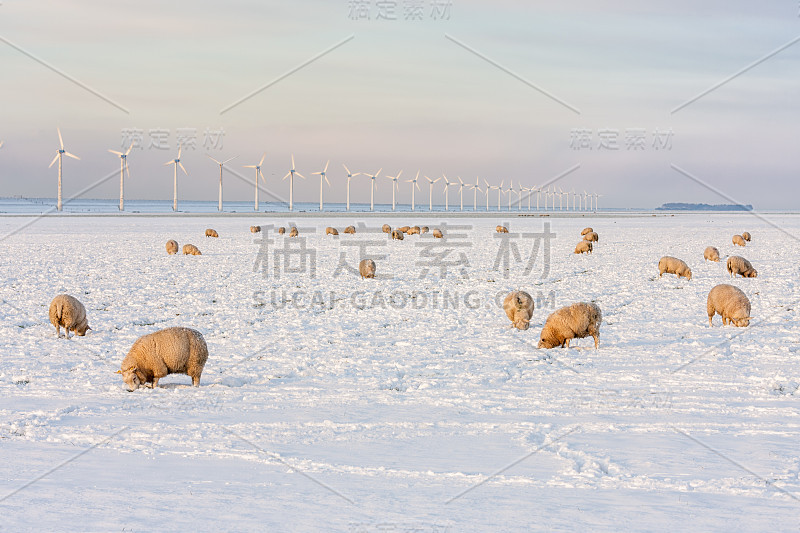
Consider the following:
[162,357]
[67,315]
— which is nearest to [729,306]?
[162,357]

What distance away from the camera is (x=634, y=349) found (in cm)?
1533

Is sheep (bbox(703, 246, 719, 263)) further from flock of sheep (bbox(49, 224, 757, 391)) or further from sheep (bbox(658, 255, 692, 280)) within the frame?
flock of sheep (bbox(49, 224, 757, 391))

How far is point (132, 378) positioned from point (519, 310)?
9.95 metres

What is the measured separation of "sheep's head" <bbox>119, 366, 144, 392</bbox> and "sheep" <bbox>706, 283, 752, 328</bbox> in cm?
1413

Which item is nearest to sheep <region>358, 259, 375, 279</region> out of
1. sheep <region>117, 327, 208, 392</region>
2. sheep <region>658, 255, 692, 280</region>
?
sheep <region>658, 255, 692, 280</region>

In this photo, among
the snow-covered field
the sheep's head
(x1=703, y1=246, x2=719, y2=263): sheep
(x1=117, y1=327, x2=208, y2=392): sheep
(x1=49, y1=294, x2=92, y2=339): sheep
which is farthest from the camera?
(x1=703, y1=246, x2=719, y2=263): sheep

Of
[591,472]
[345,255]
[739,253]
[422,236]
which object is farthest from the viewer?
[422,236]

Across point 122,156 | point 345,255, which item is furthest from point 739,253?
point 122,156

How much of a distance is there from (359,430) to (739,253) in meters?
38.1

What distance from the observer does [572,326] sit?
50.6 feet

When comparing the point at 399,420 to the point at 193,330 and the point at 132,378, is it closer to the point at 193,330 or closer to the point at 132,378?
the point at 193,330

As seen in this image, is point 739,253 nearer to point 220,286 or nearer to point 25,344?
point 220,286

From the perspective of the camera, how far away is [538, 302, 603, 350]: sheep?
15.4 meters

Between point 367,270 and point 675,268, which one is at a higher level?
point 675,268
